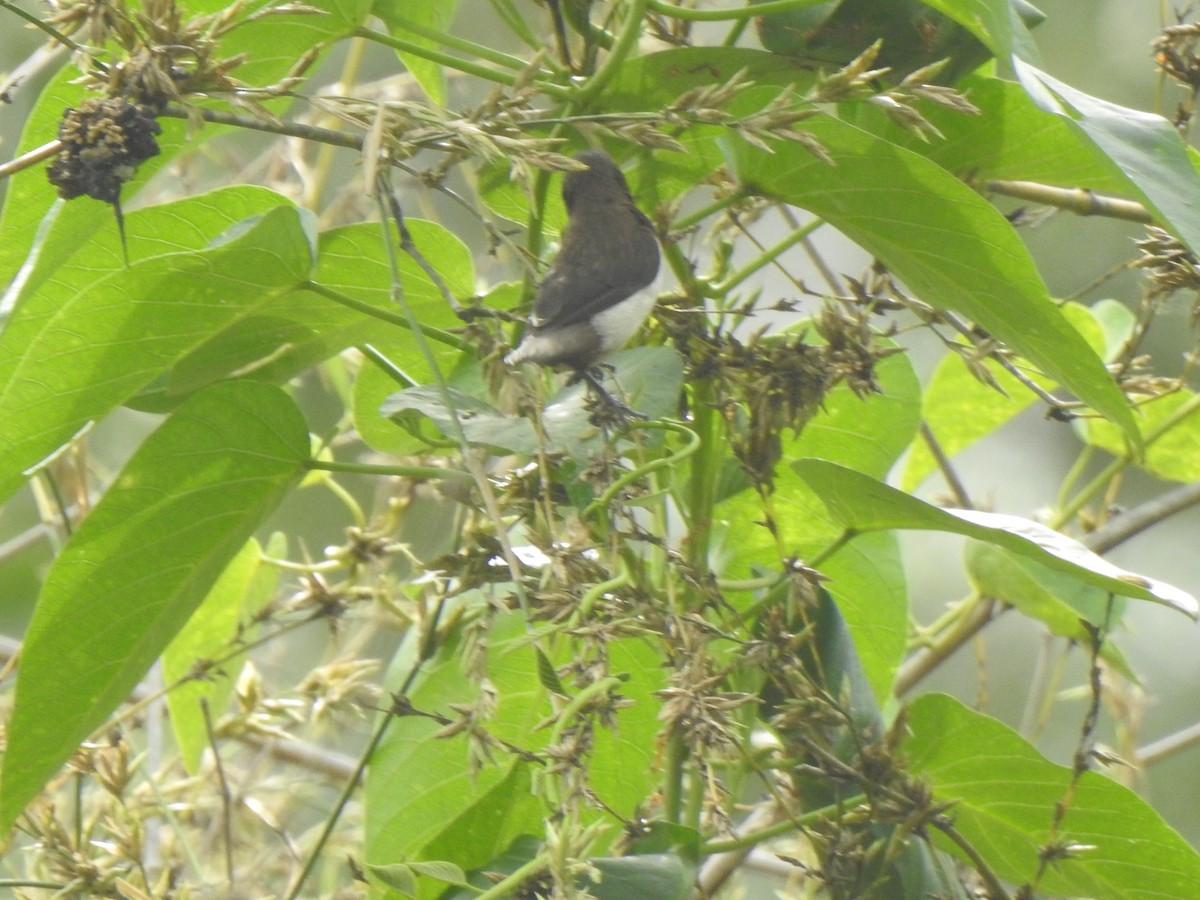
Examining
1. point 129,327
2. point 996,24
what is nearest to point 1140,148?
point 996,24

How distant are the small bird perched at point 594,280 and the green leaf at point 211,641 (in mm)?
751

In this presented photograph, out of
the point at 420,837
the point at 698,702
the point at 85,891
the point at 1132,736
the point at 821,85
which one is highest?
the point at 821,85

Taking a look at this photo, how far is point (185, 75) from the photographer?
3.18 feet

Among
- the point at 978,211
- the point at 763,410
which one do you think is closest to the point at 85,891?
the point at 763,410

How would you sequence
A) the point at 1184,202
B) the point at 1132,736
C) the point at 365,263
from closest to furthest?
the point at 1184,202
the point at 365,263
the point at 1132,736

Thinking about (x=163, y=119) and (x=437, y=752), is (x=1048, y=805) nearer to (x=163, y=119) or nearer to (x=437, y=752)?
(x=437, y=752)

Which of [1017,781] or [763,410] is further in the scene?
[1017,781]

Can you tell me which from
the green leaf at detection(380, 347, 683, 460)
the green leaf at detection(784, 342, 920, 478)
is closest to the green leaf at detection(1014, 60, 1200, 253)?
the green leaf at detection(380, 347, 683, 460)

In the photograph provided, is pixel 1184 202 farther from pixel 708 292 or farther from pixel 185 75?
pixel 185 75

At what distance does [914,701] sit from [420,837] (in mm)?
571

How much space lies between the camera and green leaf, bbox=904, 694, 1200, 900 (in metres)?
1.19

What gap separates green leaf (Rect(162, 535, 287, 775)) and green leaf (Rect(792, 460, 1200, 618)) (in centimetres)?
97

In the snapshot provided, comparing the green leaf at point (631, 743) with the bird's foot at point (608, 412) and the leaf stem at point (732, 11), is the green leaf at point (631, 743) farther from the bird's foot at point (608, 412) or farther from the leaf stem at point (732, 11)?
the leaf stem at point (732, 11)

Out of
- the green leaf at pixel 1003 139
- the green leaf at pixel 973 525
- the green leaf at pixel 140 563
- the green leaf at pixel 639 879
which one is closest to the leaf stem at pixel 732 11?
the green leaf at pixel 1003 139
